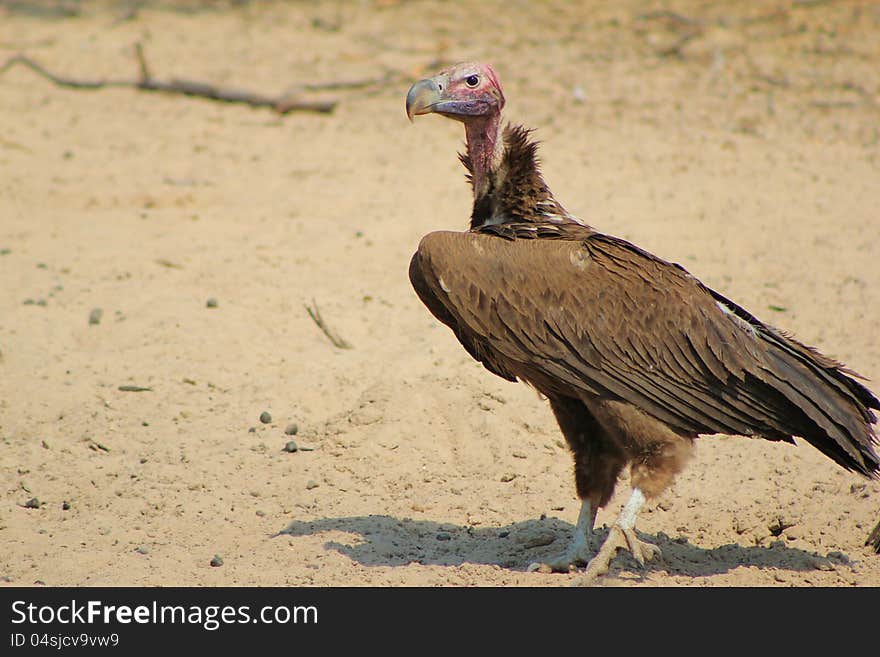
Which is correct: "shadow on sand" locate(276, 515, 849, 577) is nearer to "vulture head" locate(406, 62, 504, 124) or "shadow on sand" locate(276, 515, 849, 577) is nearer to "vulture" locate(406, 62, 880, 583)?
"vulture" locate(406, 62, 880, 583)

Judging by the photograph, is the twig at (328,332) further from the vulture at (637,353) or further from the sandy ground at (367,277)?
the vulture at (637,353)

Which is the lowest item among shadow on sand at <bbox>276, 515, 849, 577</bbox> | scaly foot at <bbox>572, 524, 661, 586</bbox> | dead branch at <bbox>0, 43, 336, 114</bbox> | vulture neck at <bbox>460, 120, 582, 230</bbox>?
shadow on sand at <bbox>276, 515, 849, 577</bbox>

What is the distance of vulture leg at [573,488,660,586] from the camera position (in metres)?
5.05

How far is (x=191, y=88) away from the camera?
11.8 m

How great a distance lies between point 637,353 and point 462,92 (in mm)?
1459

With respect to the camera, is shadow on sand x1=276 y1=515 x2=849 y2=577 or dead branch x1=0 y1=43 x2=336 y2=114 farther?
dead branch x1=0 y1=43 x2=336 y2=114

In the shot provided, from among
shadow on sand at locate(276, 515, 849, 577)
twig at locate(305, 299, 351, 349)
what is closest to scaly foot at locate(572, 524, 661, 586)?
shadow on sand at locate(276, 515, 849, 577)

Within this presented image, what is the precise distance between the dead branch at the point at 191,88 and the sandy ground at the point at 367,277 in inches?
4.5

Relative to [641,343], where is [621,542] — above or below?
below

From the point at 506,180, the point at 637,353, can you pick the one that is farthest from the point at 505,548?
the point at 506,180

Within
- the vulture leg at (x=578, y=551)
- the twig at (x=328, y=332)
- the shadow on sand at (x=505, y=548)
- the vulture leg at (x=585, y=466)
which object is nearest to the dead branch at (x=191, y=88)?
the twig at (x=328, y=332)

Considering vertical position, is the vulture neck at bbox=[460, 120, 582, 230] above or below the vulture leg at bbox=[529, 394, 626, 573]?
above

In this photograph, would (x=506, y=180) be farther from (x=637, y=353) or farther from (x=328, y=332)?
(x=328, y=332)

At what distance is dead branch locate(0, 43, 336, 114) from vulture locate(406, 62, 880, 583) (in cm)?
672
